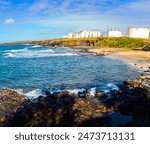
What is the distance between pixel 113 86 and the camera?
2745cm

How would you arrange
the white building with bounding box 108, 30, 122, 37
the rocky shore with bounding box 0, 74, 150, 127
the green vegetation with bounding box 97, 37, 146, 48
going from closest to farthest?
the rocky shore with bounding box 0, 74, 150, 127 < the green vegetation with bounding box 97, 37, 146, 48 < the white building with bounding box 108, 30, 122, 37

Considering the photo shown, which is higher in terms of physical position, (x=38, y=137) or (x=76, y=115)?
(x=38, y=137)

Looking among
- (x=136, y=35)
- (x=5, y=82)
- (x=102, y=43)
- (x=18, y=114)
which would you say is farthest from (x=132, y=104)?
(x=136, y=35)

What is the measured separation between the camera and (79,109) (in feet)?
60.7

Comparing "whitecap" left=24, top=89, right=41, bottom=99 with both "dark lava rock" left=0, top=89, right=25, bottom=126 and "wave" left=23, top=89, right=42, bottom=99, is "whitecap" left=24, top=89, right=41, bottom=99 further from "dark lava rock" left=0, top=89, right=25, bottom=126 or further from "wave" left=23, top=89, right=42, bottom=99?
"dark lava rock" left=0, top=89, right=25, bottom=126

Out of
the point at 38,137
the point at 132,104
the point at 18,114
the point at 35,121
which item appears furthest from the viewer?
the point at 132,104

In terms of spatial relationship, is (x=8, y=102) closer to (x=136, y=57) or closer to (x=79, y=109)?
(x=79, y=109)

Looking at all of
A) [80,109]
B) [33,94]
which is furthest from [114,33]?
[80,109]

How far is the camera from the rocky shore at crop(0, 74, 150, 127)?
52.9 ft

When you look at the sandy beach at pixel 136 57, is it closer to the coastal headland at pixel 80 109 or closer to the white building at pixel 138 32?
the coastal headland at pixel 80 109

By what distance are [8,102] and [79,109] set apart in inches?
216

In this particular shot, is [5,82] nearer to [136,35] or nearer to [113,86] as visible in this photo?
[113,86]

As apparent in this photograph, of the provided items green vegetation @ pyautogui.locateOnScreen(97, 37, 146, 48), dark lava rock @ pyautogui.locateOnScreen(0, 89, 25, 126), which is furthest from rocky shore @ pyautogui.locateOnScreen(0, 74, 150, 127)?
green vegetation @ pyautogui.locateOnScreen(97, 37, 146, 48)

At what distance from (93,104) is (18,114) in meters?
4.93
